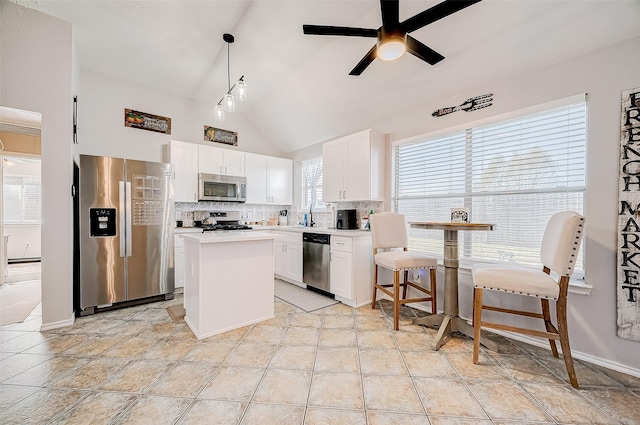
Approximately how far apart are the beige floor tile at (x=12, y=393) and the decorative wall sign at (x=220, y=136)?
3825mm

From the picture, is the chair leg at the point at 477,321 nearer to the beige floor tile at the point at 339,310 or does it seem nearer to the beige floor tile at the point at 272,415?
the beige floor tile at the point at 339,310

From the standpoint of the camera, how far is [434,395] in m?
1.62

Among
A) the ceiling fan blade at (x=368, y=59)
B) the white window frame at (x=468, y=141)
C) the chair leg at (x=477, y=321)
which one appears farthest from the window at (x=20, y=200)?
the chair leg at (x=477, y=321)

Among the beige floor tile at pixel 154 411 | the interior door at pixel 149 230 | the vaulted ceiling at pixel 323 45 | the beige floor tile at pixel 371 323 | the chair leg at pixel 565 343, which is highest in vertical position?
the vaulted ceiling at pixel 323 45

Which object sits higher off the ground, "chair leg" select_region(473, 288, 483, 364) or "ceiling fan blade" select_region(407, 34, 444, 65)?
"ceiling fan blade" select_region(407, 34, 444, 65)

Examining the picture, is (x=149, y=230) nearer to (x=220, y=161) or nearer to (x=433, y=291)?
(x=220, y=161)

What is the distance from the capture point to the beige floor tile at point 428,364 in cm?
184

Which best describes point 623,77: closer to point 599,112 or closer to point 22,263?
point 599,112

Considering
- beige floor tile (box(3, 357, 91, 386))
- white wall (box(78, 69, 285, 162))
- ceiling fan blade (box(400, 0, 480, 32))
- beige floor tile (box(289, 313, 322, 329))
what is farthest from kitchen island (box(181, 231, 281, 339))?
white wall (box(78, 69, 285, 162))

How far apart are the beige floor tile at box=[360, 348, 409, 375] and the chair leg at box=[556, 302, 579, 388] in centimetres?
109

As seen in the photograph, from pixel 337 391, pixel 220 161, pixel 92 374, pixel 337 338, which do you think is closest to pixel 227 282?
pixel 92 374

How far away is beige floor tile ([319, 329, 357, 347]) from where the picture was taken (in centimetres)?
225

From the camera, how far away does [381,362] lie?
198 cm

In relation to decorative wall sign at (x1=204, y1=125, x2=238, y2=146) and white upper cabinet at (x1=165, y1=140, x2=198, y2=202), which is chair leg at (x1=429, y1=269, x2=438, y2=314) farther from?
decorative wall sign at (x1=204, y1=125, x2=238, y2=146)
